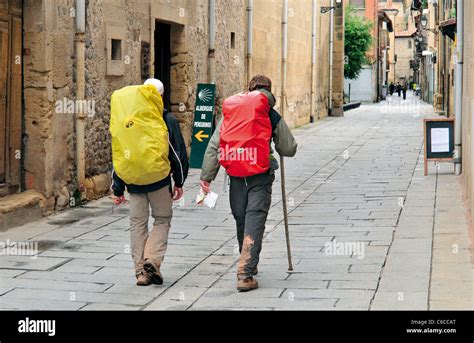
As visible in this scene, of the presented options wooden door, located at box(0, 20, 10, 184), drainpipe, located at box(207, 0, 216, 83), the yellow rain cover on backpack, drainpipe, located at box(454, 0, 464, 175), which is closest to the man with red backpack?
the yellow rain cover on backpack

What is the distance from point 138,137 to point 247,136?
83 centimetres

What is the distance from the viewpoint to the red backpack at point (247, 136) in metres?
6.75

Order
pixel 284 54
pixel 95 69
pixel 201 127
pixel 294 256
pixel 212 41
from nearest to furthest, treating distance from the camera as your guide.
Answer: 1. pixel 294 256
2. pixel 95 69
3. pixel 201 127
4. pixel 212 41
5. pixel 284 54

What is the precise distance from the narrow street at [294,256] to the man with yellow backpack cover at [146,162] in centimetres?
30

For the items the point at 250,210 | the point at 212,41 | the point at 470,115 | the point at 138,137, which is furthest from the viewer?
the point at 212,41

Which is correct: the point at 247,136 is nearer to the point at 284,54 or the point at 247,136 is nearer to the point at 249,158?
the point at 249,158

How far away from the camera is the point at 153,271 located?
689 cm

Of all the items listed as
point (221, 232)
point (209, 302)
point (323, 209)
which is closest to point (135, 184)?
point (209, 302)

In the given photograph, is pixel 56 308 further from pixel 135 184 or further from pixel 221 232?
pixel 221 232

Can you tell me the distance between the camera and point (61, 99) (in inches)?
423

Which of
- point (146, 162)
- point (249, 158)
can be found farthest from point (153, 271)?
point (249, 158)

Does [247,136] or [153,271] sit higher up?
[247,136]

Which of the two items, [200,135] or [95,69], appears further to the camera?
[200,135]

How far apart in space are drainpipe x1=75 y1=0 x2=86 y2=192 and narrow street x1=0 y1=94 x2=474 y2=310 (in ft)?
1.72
